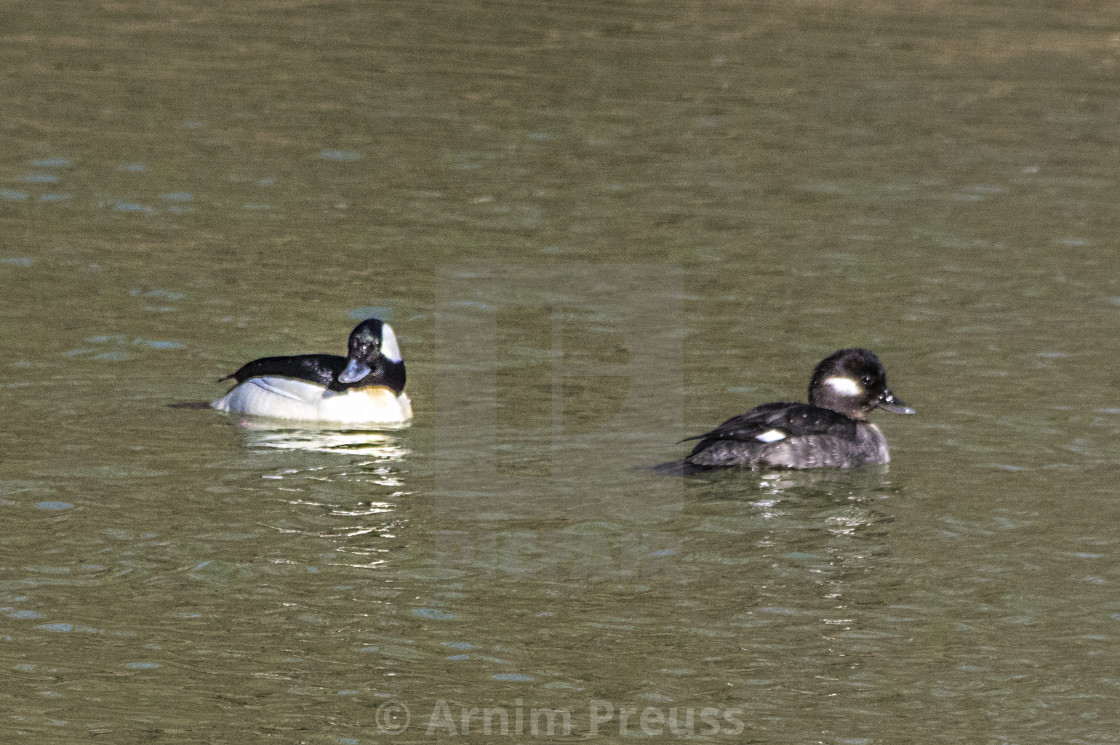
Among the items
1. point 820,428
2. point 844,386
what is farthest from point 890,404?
point 820,428

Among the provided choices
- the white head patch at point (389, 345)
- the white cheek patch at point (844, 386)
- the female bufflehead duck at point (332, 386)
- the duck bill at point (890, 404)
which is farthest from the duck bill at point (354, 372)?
the duck bill at point (890, 404)

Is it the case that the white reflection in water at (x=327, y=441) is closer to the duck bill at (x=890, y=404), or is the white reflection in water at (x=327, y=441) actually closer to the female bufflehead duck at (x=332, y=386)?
the female bufflehead duck at (x=332, y=386)

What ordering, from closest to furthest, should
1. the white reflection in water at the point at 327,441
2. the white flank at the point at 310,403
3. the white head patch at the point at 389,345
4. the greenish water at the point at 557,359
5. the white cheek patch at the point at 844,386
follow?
1. the greenish water at the point at 557,359
2. the white reflection in water at the point at 327,441
3. the white cheek patch at the point at 844,386
4. the white flank at the point at 310,403
5. the white head patch at the point at 389,345

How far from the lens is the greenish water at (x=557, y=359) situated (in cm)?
916

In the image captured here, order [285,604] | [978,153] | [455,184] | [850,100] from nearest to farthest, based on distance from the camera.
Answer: [285,604] → [455,184] → [978,153] → [850,100]

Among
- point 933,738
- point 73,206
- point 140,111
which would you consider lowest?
point 933,738

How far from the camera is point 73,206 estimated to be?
17891 mm

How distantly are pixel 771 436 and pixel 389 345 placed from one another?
10.3 ft

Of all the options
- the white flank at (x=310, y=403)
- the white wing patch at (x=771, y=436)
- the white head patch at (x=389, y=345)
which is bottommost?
the white wing patch at (x=771, y=436)

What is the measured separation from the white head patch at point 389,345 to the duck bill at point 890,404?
11.5 ft

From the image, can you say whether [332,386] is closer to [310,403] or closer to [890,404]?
[310,403]

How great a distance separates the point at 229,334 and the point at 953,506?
6.25m

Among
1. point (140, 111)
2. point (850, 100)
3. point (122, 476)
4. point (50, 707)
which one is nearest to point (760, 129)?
point (850, 100)

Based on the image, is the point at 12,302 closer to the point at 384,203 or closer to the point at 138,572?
the point at 384,203
